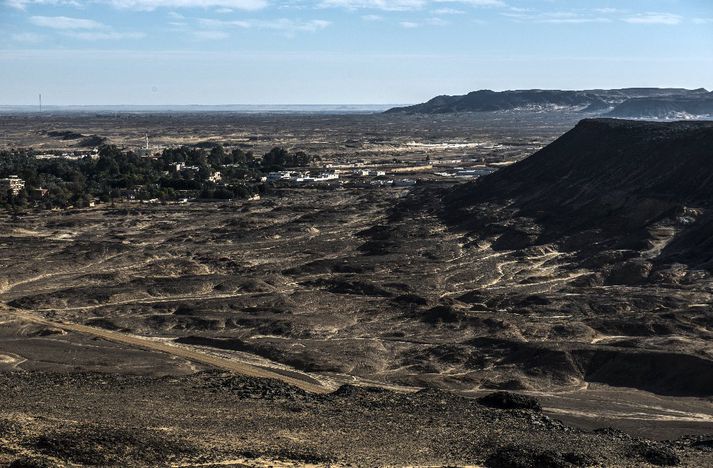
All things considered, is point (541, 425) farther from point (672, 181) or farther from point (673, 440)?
point (672, 181)

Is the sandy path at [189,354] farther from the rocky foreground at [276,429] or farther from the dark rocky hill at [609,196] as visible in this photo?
the dark rocky hill at [609,196]

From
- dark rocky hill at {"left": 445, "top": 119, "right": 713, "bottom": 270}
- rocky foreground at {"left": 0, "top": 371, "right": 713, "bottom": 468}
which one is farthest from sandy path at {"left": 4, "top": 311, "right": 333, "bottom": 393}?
dark rocky hill at {"left": 445, "top": 119, "right": 713, "bottom": 270}

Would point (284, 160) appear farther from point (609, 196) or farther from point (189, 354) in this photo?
point (189, 354)

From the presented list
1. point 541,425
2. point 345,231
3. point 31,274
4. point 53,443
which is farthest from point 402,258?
point 53,443

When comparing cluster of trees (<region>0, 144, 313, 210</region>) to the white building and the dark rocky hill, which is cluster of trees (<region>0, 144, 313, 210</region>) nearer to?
the white building

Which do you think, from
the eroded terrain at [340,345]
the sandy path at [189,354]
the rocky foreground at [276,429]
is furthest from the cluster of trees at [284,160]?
the rocky foreground at [276,429]
